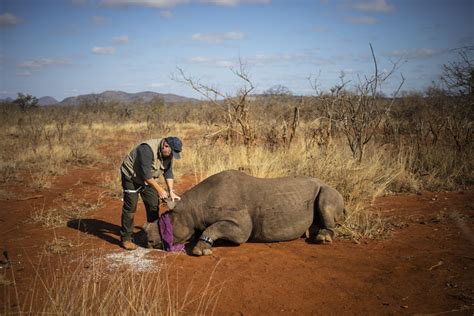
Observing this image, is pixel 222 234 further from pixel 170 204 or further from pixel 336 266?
pixel 336 266

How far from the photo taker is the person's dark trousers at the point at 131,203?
5516 mm

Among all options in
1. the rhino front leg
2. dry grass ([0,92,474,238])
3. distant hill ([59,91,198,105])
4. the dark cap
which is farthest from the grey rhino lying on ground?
distant hill ([59,91,198,105])

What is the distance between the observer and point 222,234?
523cm

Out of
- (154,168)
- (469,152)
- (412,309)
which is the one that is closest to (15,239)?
(154,168)

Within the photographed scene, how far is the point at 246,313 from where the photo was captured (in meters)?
3.61

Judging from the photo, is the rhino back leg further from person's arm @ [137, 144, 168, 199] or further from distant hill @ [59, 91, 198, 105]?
distant hill @ [59, 91, 198, 105]

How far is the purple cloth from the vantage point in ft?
17.5

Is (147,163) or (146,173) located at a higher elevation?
(147,163)

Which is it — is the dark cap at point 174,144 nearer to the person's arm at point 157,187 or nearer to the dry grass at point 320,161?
the person's arm at point 157,187

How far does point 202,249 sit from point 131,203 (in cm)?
137

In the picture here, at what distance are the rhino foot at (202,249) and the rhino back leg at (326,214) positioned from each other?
1619mm

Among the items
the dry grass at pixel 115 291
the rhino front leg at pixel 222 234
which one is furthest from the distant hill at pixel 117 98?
the dry grass at pixel 115 291

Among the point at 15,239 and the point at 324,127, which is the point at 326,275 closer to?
the point at 15,239

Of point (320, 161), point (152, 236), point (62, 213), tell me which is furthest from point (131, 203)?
point (320, 161)
